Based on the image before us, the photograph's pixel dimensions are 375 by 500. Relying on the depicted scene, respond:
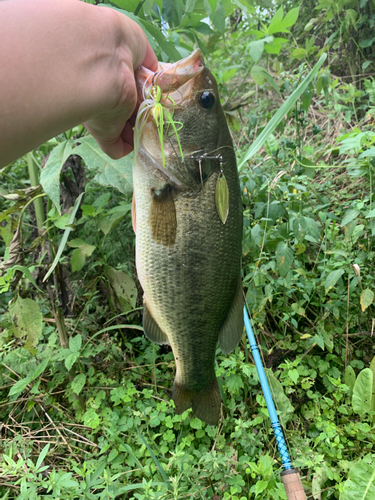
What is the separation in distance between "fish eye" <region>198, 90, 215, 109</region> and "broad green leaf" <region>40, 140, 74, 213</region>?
0.67 metres

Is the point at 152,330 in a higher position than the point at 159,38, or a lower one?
lower

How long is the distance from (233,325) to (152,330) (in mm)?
380

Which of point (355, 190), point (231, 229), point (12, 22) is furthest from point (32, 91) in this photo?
point (355, 190)

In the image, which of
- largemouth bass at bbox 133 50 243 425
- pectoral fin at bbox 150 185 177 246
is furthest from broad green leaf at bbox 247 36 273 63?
pectoral fin at bbox 150 185 177 246

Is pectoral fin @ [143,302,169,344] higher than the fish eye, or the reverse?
the fish eye

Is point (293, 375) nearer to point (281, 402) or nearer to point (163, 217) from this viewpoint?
point (281, 402)

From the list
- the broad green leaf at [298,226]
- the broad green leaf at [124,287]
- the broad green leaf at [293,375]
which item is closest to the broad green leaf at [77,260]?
the broad green leaf at [124,287]

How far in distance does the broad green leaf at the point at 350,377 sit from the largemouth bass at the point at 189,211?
1262mm

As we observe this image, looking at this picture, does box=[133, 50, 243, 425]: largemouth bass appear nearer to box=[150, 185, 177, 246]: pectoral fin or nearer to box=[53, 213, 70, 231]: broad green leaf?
box=[150, 185, 177, 246]: pectoral fin

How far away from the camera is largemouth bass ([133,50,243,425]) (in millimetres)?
1278

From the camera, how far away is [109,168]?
4.76ft

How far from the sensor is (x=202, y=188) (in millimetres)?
1295

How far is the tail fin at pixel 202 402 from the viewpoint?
4.97 feet

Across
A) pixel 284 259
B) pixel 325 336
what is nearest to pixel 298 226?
pixel 284 259
